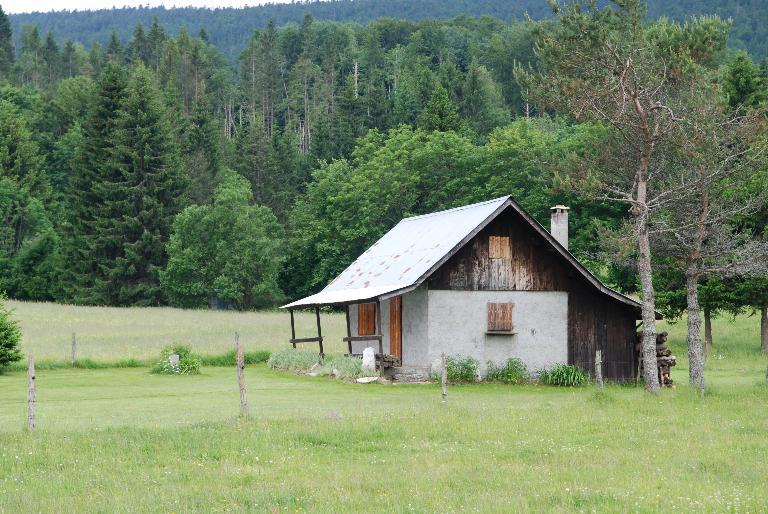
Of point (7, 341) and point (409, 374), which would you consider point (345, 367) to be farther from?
point (7, 341)

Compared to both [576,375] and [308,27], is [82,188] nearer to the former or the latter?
[576,375]

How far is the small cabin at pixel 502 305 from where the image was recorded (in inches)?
1352

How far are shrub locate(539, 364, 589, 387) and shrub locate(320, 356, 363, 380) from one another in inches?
235

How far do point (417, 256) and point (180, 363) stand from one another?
31.3ft

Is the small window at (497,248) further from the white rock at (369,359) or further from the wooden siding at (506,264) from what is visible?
the white rock at (369,359)

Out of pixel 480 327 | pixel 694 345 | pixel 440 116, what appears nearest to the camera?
pixel 694 345

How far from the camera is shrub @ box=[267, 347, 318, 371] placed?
38.4 meters

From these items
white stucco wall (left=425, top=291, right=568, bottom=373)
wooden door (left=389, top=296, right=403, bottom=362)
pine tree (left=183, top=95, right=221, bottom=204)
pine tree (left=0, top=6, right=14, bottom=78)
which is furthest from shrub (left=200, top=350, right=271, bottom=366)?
pine tree (left=0, top=6, right=14, bottom=78)

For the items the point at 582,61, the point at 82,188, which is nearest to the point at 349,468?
the point at 582,61

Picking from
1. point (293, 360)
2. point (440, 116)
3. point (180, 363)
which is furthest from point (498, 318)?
point (440, 116)

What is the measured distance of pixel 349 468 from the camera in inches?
619

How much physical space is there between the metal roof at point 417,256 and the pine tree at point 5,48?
111 m

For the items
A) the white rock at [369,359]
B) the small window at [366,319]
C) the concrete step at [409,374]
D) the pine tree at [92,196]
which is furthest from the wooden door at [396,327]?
the pine tree at [92,196]

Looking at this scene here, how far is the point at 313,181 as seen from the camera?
318 feet
